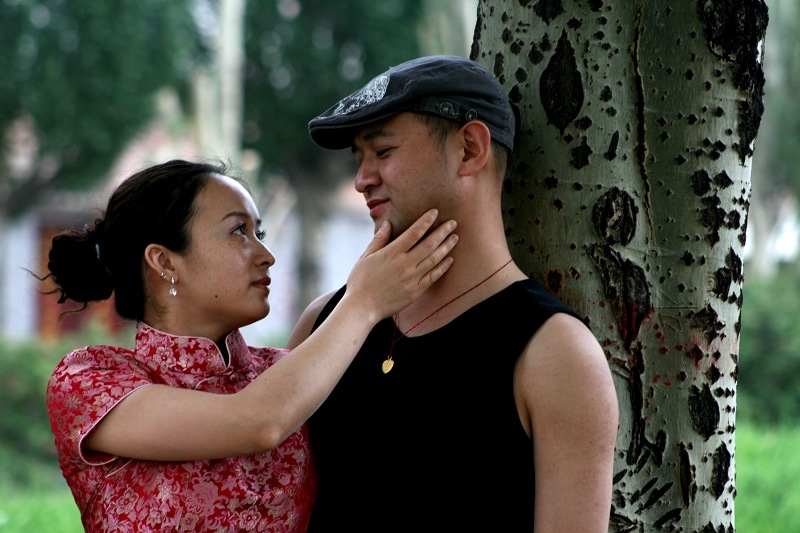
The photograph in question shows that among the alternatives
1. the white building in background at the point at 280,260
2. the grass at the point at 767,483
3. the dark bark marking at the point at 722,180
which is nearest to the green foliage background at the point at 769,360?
the grass at the point at 767,483

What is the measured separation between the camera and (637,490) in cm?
236

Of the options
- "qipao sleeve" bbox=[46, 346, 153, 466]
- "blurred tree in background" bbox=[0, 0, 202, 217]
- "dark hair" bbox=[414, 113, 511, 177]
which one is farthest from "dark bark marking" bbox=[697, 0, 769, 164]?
"blurred tree in background" bbox=[0, 0, 202, 217]

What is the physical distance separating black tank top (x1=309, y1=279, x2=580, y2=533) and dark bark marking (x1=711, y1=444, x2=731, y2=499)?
477mm

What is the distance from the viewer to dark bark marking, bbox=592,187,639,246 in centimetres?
237

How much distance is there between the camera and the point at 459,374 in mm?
2238

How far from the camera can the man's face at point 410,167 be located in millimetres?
2324

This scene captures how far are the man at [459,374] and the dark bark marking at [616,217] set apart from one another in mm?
205

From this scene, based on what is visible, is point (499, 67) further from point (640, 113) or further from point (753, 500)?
point (753, 500)

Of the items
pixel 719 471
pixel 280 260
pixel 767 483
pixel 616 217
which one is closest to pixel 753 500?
pixel 767 483

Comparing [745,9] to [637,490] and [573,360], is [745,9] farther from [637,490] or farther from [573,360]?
[637,490]

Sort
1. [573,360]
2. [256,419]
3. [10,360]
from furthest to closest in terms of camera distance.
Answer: [10,360] < [256,419] < [573,360]

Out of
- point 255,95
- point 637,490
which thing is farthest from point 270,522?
point 255,95

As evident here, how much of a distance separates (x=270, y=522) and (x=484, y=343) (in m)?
0.65

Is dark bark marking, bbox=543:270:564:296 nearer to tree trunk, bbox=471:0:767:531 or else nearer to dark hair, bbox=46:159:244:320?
tree trunk, bbox=471:0:767:531
